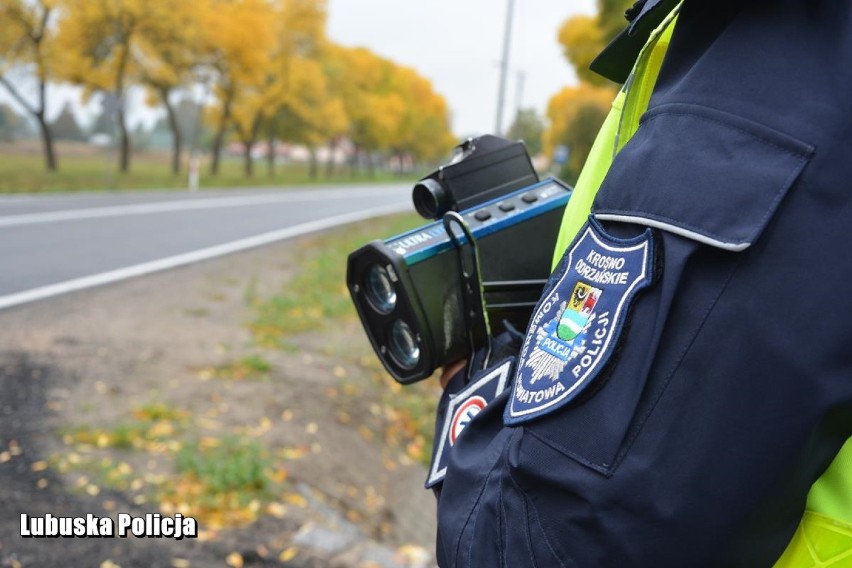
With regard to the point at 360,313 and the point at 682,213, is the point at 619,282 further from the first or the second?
the point at 360,313

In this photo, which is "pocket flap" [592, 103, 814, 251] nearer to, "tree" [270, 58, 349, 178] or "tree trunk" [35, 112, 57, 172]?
"tree trunk" [35, 112, 57, 172]

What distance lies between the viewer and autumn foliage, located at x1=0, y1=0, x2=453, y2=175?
2433 centimetres

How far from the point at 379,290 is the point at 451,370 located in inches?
7.7

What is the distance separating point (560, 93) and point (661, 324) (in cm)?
5179

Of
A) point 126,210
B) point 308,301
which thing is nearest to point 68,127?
point 126,210

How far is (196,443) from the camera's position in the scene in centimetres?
376

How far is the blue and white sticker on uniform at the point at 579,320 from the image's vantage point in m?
0.81

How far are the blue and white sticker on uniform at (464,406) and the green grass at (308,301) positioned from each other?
4753 mm

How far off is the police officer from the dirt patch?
7.80 feet

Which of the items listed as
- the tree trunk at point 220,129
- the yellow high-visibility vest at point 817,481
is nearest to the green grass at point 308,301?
the yellow high-visibility vest at point 817,481

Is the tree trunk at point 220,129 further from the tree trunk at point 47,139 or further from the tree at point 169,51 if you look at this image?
the tree trunk at point 47,139

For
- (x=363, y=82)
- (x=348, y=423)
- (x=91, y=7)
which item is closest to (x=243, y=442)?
(x=348, y=423)

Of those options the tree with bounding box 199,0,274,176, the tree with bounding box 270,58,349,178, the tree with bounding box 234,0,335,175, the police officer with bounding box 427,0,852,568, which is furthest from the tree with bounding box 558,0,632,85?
the tree with bounding box 234,0,335,175

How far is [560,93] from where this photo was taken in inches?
1982
